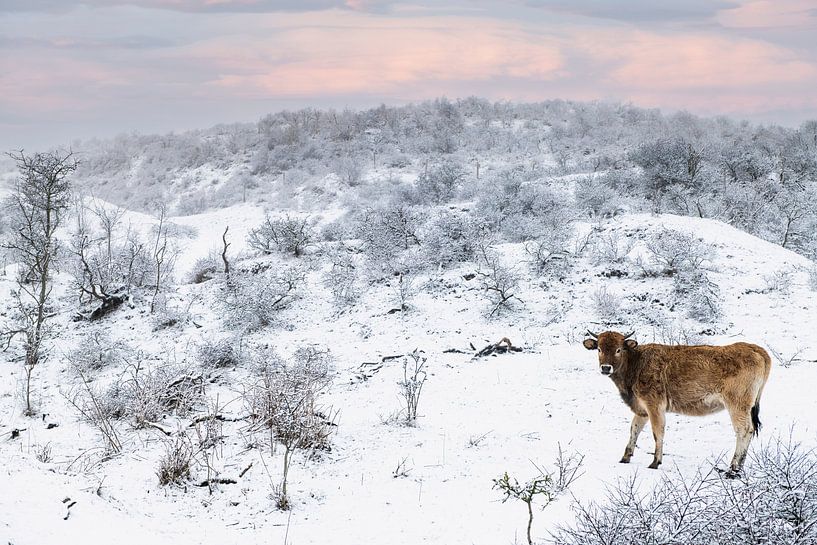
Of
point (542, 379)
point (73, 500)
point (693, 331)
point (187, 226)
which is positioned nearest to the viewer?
point (73, 500)

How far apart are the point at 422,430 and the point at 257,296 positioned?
10090 mm

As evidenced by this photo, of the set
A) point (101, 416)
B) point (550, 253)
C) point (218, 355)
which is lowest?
point (218, 355)

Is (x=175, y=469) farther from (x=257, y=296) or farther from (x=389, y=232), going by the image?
(x=389, y=232)

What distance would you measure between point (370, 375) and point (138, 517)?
6.96 meters

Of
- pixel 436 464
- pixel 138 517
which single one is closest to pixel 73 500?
pixel 138 517

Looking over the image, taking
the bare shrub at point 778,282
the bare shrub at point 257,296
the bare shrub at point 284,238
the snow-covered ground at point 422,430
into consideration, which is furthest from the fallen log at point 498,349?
the bare shrub at point 284,238

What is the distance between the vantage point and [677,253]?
16281 mm

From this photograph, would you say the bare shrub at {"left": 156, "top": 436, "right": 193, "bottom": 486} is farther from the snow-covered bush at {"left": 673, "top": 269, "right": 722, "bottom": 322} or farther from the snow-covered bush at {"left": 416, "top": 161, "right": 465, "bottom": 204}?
the snow-covered bush at {"left": 416, "top": 161, "right": 465, "bottom": 204}

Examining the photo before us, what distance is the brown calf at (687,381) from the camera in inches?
241

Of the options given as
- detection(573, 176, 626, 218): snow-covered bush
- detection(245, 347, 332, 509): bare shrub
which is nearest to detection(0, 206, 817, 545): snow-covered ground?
detection(245, 347, 332, 509): bare shrub

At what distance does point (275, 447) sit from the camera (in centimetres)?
753

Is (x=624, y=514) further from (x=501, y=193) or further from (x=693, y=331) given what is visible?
(x=501, y=193)

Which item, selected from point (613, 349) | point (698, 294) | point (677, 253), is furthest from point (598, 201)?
point (613, 349)

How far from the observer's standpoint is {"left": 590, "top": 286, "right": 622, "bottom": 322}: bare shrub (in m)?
14.4
